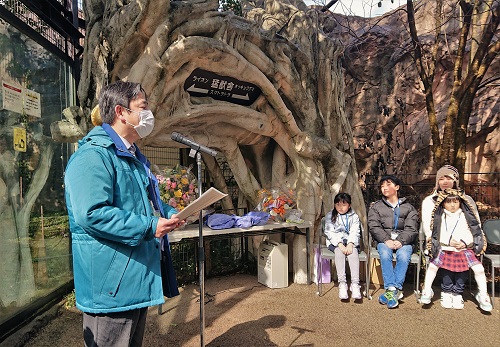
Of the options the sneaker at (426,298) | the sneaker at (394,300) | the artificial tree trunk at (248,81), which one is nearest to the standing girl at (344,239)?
the sneaker at (394,300)

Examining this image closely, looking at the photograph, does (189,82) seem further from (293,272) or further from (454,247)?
(454,247)

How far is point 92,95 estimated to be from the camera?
401cm

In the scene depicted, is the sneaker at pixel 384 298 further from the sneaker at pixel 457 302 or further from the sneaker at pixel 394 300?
the sneaker at pixel 457 302

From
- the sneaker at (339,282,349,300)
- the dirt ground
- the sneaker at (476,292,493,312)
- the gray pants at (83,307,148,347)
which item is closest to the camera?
the gray pants at (83,307,148,347)

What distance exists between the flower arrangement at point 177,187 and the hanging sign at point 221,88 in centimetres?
104

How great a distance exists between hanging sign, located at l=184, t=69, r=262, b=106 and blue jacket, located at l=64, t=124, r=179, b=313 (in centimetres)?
284

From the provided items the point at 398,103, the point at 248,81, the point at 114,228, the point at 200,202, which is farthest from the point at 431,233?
the point at 398,103

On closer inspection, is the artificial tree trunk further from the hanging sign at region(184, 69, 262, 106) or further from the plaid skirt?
the plaid skirt

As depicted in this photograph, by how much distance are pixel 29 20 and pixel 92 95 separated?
3.50 ft

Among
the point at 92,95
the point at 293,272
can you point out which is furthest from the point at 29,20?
the point at 293,272

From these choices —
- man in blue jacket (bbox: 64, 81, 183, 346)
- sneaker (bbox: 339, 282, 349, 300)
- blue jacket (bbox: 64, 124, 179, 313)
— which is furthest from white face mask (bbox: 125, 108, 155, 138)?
sneaker (bbox: 339, 282, 349, 300)

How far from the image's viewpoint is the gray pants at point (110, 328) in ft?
5.39

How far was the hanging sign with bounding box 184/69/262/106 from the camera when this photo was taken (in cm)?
447

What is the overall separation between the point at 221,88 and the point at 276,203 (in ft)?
5.62
